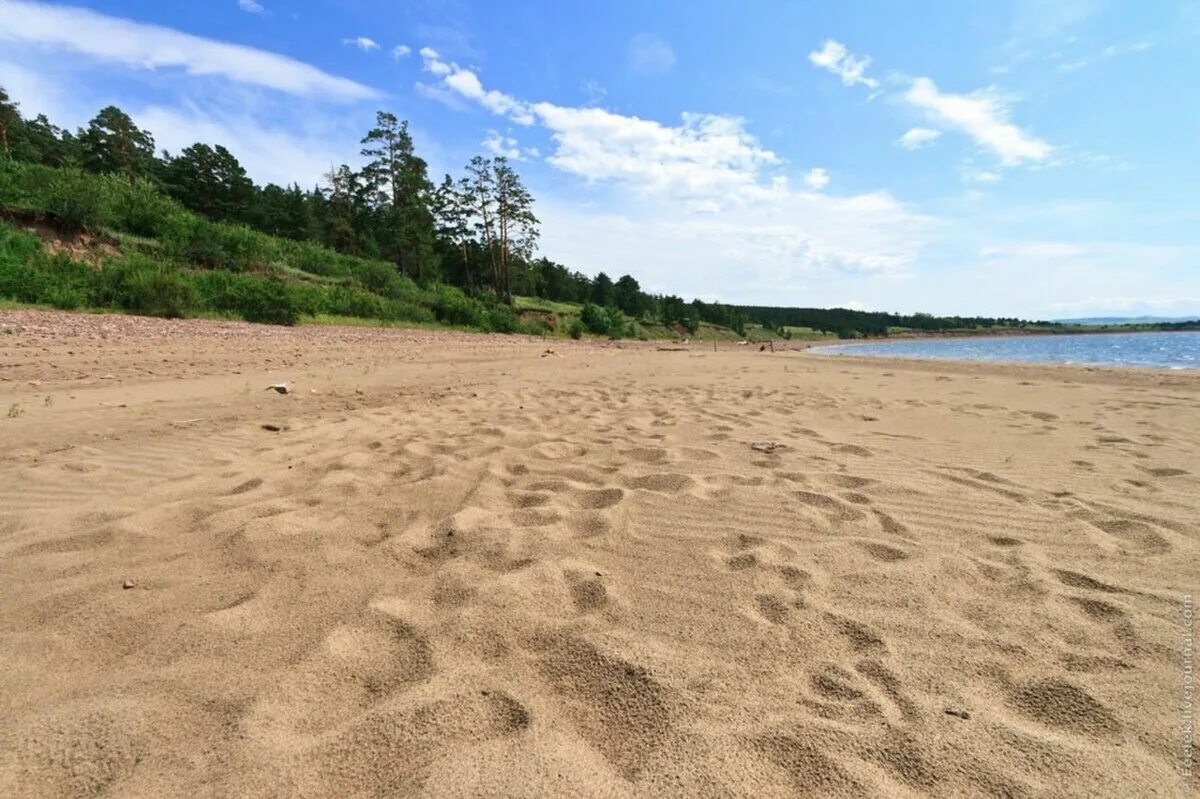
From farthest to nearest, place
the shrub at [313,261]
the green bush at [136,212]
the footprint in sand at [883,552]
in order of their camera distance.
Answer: the shrub at [313,261], the green bush at [136,212], the footprint in sand at [883,552]

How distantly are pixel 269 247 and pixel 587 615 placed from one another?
31694 millimetres

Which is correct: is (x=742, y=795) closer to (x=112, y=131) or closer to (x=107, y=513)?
(x=107, y=513)

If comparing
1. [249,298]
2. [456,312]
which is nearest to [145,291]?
[249,298]

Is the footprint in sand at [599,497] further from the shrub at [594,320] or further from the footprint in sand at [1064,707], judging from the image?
the shrub at [594,320]

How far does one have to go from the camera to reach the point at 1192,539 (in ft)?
8.02

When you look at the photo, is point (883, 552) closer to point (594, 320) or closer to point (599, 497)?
point (599, 497)

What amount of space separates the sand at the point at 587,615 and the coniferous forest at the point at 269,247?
13907 millimetres

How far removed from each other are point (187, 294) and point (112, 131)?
45.1 m

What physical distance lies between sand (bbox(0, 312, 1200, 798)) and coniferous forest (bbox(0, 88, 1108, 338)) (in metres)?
13.9

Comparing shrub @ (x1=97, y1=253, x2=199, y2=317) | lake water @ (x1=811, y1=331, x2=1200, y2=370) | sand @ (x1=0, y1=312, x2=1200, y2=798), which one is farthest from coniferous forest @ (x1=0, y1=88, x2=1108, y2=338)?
lake water @ (x1=811, y1=331, x2=1200, y2=370)

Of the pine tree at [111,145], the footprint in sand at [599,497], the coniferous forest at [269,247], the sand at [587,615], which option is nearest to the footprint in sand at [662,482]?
the sand at [587,615]

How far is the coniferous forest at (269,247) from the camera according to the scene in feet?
49.2

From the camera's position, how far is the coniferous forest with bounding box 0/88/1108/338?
14984mm

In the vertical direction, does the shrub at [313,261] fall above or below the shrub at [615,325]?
above
